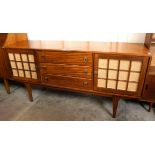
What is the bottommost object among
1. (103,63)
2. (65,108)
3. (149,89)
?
(65,108)

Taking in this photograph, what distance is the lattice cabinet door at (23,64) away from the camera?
5.83 ft

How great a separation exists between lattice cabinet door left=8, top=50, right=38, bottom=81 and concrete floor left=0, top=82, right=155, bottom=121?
1.32 ft

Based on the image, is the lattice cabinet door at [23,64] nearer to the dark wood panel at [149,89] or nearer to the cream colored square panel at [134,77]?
the cream colored square panel at [134,77]

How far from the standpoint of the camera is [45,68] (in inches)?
68.8

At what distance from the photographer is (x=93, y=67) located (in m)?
1.54

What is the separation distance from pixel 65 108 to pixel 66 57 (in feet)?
2.43

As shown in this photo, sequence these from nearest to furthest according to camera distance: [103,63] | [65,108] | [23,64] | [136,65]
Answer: [136,65], [103,63], [23,64], [65,108]

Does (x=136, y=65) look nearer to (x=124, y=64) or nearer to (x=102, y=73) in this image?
(x=124, y=64)

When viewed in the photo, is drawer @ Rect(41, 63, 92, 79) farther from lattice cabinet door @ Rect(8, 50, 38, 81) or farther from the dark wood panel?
the dark wood panel

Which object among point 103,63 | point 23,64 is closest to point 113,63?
point 103,63
